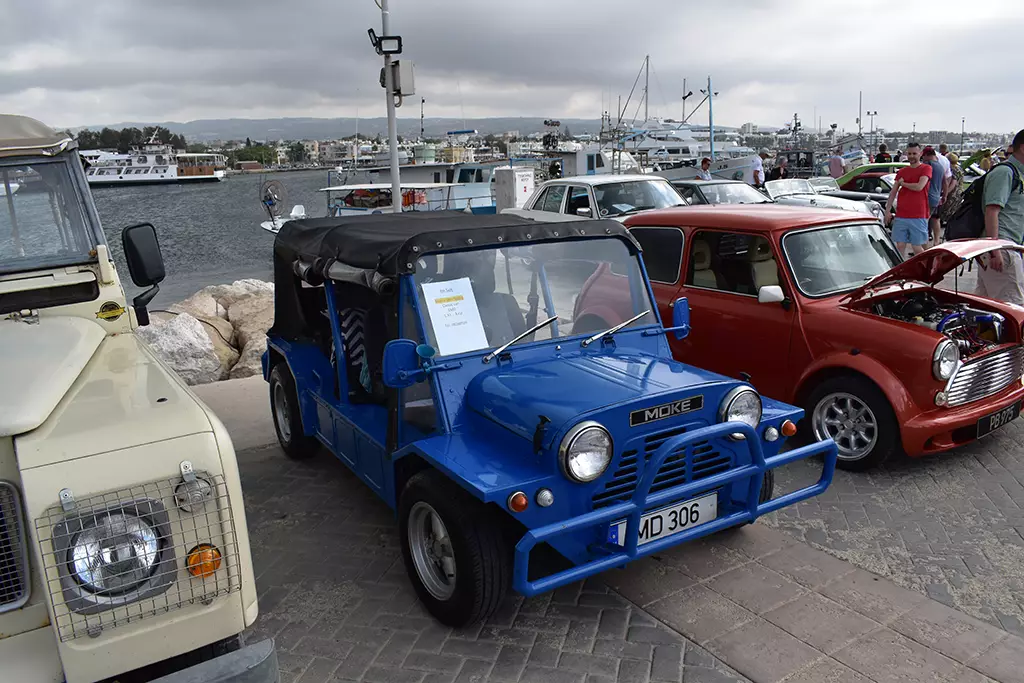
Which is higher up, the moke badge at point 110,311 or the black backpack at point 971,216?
the black backpack at point 971,216

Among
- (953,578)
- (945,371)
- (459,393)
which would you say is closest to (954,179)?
(945,371)

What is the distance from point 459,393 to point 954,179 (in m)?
16.4

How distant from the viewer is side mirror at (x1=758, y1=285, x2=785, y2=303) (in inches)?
226

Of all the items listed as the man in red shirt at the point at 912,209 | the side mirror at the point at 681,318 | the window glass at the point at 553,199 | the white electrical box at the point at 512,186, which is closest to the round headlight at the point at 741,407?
the side mirror at the point at 681,318

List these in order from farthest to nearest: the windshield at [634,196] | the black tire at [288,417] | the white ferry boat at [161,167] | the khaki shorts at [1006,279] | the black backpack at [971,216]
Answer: the white ferry boat at [161,167] → the windshield at [634,196] → the black backpack at [971,216] → the khaki shorts at [1006,279] → the black tire at [288,417]

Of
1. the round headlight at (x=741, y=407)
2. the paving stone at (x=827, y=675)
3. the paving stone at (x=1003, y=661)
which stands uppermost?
the round headlight at (x=741, y=407)

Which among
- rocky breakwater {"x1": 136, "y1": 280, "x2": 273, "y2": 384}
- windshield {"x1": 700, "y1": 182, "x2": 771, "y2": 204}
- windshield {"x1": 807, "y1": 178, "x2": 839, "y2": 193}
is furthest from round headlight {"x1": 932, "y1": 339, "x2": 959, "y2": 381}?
windshield {"x1": 807, "y1": 178, "x2": 839, "y2": 193}

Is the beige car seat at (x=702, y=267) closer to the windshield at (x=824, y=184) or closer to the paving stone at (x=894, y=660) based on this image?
the paving stone at (x=894, y=660)

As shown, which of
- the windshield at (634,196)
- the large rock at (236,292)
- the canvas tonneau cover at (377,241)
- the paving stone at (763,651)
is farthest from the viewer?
the large rock at (236,292)

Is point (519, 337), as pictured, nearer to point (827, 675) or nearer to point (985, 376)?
point (827, 675)

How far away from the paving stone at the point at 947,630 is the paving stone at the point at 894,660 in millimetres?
69

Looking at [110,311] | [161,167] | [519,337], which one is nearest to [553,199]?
[519,337]

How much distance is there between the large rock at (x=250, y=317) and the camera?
1100cm

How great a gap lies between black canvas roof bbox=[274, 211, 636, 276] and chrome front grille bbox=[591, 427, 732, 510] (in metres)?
1.41
